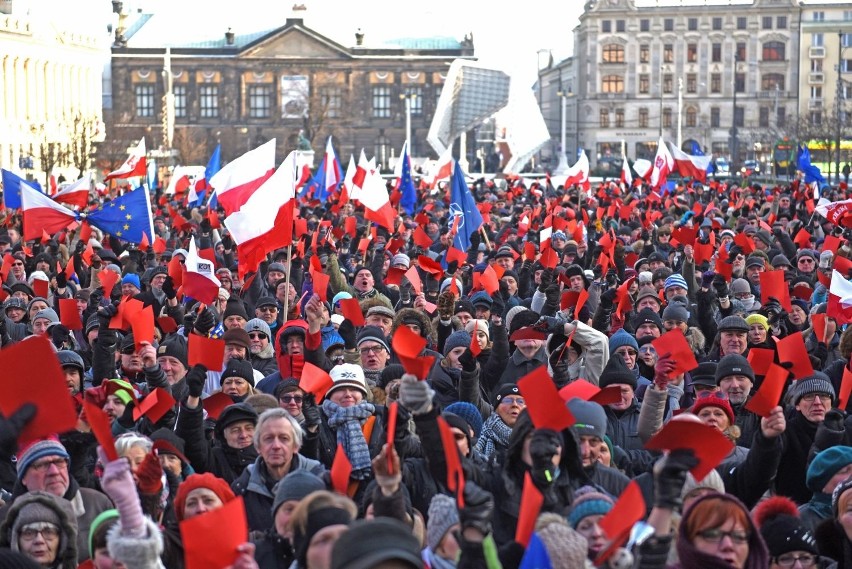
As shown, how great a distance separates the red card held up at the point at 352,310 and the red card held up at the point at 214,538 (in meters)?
4.98

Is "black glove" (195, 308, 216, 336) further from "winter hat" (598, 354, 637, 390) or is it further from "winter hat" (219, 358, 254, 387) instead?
"winter hat" (598, 354, 637, 390)

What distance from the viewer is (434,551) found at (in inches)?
172

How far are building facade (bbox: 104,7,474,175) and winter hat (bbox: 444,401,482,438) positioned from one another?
82.2m

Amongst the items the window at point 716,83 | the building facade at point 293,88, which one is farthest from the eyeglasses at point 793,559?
the window at point 716,83

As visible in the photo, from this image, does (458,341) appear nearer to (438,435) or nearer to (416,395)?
(438,435)

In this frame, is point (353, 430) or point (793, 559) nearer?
point (793, 559)

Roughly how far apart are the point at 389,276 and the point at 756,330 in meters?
3.95

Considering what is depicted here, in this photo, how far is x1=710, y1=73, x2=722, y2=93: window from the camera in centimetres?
9888

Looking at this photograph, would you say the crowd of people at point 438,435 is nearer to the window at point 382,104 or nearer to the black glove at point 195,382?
the black glove at point 195,382

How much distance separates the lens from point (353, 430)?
20.4ft

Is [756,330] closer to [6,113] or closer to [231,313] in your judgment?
[231,313]

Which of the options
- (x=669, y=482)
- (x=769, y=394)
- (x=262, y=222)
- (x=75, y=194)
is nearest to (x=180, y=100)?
(x=75, y=194)

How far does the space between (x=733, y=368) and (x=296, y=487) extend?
2781mm

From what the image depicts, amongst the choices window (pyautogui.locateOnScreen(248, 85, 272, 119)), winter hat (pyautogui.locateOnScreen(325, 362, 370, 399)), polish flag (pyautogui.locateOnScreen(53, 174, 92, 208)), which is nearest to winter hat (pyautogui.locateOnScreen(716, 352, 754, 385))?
winter hat (pyautogui.locateOnScreen(325, 362, 370, 399))
